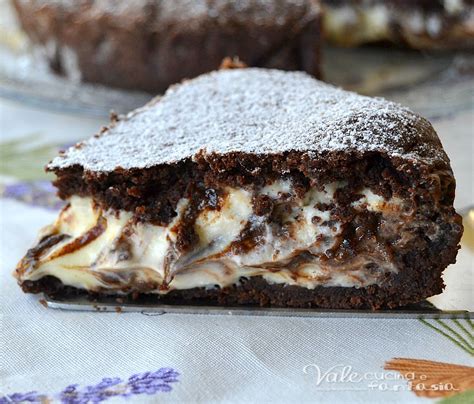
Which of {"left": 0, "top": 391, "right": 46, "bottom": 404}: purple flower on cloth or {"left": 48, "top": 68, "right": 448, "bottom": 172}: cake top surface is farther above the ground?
{"left": 48, "top": 68, "right": 448, "bottom": 172}: cake top surface

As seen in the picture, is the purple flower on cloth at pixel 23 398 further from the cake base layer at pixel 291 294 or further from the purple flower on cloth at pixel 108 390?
the cake base layer at pixel 291 294

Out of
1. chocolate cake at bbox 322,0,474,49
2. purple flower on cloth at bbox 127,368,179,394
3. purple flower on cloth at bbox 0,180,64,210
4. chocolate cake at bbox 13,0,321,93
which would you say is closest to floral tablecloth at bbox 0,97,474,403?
purple flower on cloth at bbox 127,368,179,394

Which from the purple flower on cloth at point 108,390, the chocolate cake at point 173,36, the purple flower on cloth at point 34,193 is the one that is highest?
the chocolate cake at point 173,36

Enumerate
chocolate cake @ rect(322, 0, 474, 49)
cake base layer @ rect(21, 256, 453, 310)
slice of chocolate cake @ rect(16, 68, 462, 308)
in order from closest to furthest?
slice of chocolate cake @ rect(16, 68, 462, 308) < cake base layer @ rect(21, 256, 453, 310) < chocolate cake @ rect(322, 0, 474, 49)

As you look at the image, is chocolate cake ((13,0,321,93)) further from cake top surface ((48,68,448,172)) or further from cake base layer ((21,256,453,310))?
cake base layer ((21,256,453,310))

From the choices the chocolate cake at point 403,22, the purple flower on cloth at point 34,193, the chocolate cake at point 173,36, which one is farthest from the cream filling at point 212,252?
the chocolate cake at point 403,22

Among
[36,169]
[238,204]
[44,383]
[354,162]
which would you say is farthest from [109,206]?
[36,169]
